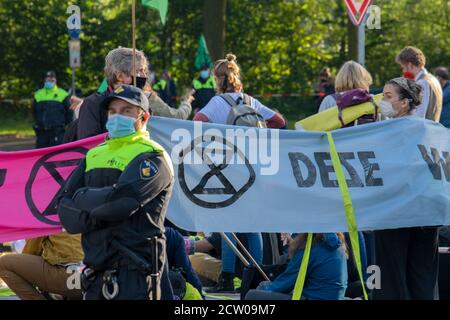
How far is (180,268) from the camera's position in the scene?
333 inches

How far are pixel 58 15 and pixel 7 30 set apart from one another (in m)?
1.79

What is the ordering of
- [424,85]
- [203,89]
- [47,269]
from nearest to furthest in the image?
[47,269] → [424,85] → [203,89]

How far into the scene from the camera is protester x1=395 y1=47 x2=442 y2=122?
412 inches

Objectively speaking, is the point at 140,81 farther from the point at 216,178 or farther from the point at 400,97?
the point at 400,97

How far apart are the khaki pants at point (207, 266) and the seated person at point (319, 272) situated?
2575 mm

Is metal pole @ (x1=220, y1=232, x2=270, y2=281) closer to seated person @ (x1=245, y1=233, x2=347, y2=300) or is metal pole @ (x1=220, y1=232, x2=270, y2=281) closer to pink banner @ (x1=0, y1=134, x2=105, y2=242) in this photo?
seated person @ (x1=245, y1=233, x2=347, y2=300)

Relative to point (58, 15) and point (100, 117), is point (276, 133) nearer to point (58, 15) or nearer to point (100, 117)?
point (100, 117)

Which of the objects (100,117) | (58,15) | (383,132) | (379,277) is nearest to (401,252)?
(379,277)

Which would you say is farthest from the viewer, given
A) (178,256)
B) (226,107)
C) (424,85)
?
(424,85)

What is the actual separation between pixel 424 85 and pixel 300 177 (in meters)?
2.92

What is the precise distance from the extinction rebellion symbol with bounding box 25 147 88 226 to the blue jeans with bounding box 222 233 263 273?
2.01 meters

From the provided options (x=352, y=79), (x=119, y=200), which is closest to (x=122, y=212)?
(x=119, y=200)

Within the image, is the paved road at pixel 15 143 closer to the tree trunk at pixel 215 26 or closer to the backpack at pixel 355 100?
the tree trunk at pixel 215 26

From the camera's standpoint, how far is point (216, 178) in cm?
809
